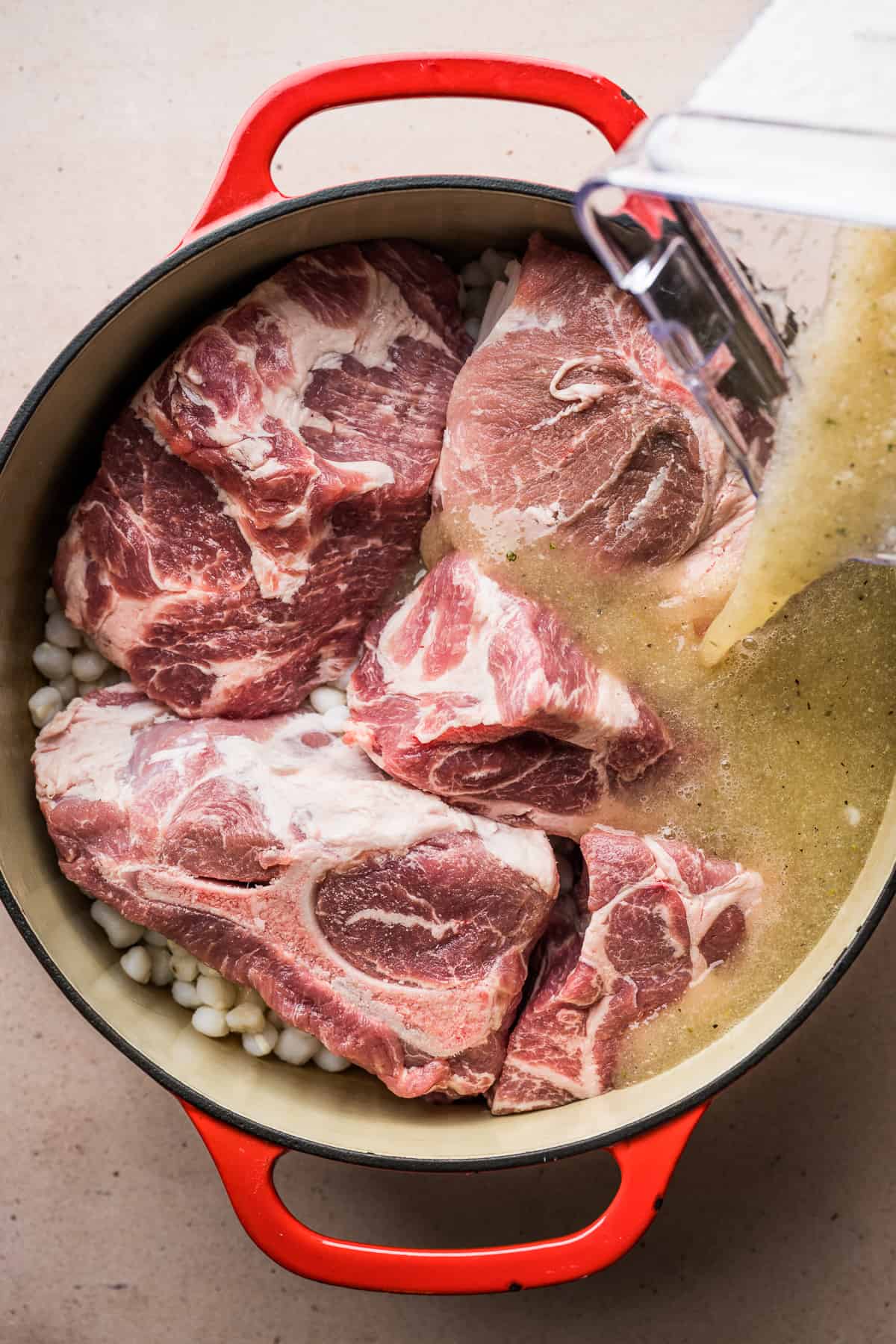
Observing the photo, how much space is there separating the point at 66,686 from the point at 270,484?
77 cm

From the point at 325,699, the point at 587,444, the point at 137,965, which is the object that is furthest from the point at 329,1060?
the point at 587,444

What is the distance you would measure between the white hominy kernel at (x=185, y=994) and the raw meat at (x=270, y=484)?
645mm

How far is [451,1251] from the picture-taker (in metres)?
2.23

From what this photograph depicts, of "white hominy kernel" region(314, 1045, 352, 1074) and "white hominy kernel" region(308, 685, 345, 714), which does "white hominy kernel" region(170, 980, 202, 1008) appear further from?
"white hominy kernel" region(308, 685, 345, 714)

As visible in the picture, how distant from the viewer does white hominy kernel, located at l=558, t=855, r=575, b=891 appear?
261cm

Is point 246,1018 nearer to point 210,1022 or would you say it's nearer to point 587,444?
point 210,1022

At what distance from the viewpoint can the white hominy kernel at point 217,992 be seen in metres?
2.54

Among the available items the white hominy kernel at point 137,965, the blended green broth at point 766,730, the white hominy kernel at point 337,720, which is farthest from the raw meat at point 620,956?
the white hominy kernel at point 137,965

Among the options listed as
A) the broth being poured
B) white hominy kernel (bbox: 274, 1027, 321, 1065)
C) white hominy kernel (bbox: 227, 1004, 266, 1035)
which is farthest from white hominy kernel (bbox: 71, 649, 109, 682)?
the broth being poured

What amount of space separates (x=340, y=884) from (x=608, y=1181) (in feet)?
3.72

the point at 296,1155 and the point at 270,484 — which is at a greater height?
the point at 270,484

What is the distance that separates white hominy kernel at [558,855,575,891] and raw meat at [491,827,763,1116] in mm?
155

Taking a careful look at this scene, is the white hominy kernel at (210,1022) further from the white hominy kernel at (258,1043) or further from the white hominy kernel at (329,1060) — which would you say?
the white hominy kernel at (329,1060)

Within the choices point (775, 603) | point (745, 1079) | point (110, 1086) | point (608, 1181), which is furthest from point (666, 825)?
point (110, 1086)
